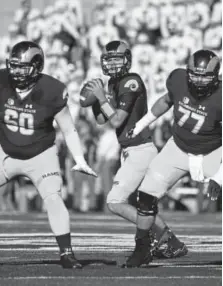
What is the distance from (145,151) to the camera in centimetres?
966

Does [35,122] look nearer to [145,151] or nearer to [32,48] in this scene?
[32,48]

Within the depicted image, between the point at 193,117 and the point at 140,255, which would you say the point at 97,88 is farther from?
the point at 140,255

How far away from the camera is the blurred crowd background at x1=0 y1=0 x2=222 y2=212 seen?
17.8 meters

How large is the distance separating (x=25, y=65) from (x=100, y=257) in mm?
1793

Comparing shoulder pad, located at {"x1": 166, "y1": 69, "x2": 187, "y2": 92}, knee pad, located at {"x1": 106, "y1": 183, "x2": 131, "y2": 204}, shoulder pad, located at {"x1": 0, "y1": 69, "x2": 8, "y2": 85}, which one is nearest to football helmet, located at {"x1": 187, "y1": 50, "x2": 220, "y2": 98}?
shoulder pad, located at {"x1": 166, "y1": 69, "x2": 187, "y2": 92}

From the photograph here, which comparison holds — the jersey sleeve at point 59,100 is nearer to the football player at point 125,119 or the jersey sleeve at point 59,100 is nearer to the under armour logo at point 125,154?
the football player at point 125,119

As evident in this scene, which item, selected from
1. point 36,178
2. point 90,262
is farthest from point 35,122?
point 90,262

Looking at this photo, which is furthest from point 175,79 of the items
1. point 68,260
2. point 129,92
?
point 68,260

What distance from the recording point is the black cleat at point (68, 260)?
8.45m

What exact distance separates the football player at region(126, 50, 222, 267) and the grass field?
0.44 m

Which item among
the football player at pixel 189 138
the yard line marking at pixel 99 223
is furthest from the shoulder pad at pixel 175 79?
the yard line marking at pixel 99 223

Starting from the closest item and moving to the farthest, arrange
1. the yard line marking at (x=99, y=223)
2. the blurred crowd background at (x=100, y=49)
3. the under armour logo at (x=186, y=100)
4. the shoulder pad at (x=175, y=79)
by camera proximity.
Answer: the under armour logo at (x=186, y=100) → the shoulder pad at (x=175, y=79) → the yard line marking at (x=99, y=223) → the blurred crowd background at (x=100, y=49)

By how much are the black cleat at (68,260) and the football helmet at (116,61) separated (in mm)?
1887

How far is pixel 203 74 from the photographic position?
877 centimetres
